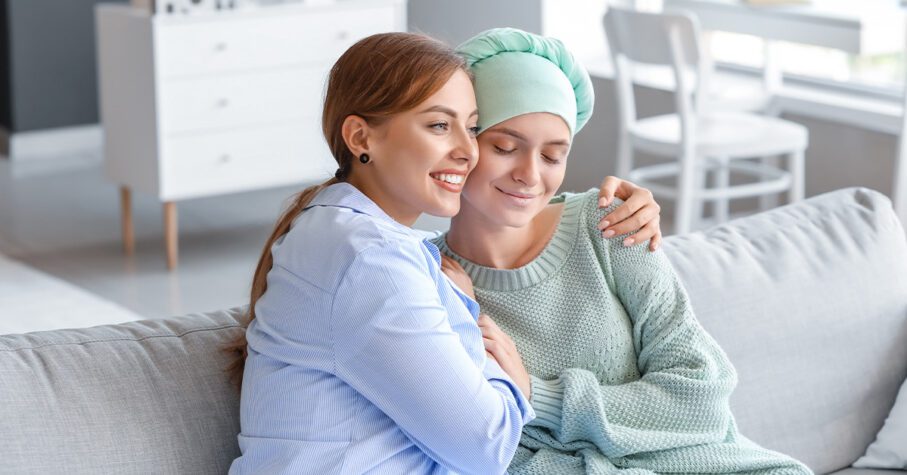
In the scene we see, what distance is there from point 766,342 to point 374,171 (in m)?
0.83

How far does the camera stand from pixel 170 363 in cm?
163

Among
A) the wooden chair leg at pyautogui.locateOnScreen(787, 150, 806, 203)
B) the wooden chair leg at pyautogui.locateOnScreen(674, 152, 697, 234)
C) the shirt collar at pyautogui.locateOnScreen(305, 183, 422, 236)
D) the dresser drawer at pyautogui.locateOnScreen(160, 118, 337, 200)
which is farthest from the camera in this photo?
the dresser drawer at pyautogui.locateOnScreen(160, 118, 337, 200)

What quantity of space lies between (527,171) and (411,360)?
39 centimetres

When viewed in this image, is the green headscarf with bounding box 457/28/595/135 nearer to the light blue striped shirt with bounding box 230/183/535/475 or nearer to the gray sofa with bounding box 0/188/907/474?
the light blue striped shirt with bounding box 230/183/535/475

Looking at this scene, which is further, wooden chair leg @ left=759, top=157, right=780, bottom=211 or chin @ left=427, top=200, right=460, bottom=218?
wooden chair leg @ left=759, top=157, right=780, bottom=211

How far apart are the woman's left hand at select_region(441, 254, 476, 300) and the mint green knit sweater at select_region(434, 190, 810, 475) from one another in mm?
63

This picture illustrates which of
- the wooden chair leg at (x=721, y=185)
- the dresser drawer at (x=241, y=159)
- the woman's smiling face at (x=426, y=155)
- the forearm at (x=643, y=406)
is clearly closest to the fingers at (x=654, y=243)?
the forearm at (x=643, y=406)

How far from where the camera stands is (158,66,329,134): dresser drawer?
4676mm

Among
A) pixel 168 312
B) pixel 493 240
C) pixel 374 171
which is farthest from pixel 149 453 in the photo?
pixel 168 312

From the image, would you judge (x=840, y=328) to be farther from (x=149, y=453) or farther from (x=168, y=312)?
(x=168, y=312)

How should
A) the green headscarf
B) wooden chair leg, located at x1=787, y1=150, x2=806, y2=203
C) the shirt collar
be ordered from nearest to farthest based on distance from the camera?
1. the shirt collar
2. the green headscarf
3. wooden chair leg, located at x1=787, y1=150, x2=806, y2=203

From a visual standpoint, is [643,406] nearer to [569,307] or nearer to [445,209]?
[569,307]

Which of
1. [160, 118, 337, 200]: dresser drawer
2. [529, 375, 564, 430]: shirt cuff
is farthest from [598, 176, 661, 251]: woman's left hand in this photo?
[160, 118, 337, 200]: dresser drawer

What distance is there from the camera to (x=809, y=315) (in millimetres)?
2133
